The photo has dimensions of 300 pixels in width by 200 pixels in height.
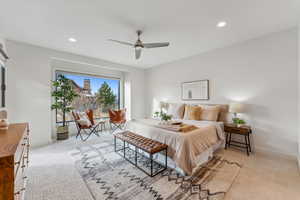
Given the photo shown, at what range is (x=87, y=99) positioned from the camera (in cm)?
490

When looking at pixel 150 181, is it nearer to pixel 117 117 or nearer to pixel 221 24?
pixel 221 24

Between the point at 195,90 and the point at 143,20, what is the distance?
2.64 m

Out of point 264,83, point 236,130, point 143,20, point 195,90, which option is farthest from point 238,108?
point 143,20

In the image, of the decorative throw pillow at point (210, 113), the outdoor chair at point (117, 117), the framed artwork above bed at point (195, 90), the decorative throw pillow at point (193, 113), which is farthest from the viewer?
the outdoor chair at point (117, 117)

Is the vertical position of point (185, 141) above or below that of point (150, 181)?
above

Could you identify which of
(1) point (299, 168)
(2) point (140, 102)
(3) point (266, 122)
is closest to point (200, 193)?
(1) point (299, 168)

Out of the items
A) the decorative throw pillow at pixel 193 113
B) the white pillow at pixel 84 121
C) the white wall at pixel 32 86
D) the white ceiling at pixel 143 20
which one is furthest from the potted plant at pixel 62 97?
the decorative throw pillow at pixel 193 113

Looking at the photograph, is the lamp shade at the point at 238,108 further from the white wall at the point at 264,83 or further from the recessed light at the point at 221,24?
the recessed light at the point at 221,24

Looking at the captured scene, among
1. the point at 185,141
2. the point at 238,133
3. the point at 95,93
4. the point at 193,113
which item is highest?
the point at 95,93

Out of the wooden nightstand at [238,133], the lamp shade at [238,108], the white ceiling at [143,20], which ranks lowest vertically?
the wooden nightstand at [238,133]

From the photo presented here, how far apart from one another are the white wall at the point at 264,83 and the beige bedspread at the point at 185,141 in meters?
1.10

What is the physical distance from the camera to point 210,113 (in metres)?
3.35

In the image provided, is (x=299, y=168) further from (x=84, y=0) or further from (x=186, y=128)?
(x=84, y=0)

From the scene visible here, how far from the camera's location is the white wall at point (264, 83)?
2.60 metres
